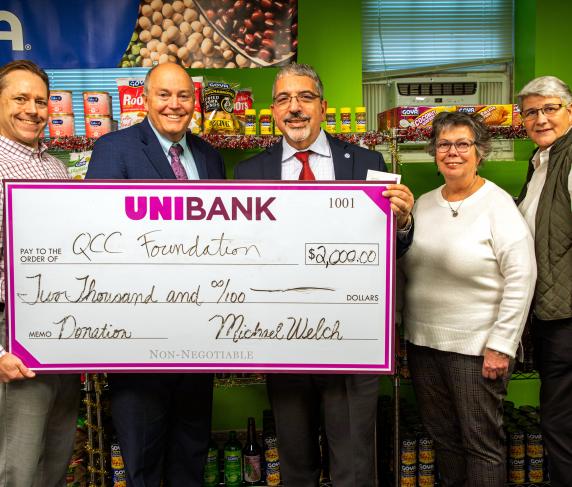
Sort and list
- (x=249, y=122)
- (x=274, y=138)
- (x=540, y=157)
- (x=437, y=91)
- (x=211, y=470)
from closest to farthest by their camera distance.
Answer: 1. (x=540, y=157)
2. (x=274, y=138)
3. (x=249, y=122)
4. (x=211, y=470)
5. (x=437, y=91)

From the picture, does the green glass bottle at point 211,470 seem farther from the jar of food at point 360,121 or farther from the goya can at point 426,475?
the jar of food at point 360,121

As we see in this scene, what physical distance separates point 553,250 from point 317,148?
1.02m

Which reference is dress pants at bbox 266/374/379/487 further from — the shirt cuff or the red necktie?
the red necktie

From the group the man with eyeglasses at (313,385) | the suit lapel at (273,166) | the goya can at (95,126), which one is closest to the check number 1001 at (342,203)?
the man with eyeglasses at (313,385)

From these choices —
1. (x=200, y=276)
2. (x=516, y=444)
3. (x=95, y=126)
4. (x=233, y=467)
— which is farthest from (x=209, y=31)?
(x=516, y=444)

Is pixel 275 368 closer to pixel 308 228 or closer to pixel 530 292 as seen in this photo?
pixel 308 228

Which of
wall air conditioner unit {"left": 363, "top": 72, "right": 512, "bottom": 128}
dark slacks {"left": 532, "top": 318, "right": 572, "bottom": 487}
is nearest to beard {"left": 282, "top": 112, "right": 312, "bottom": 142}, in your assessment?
dark slacks {"left": 532, "top": 318, "right": 572, "bottom": 487}

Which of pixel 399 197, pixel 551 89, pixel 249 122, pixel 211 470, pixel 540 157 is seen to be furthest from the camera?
pixel 211 470

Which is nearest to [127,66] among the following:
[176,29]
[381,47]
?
[176,29]

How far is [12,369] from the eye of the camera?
6.23ft

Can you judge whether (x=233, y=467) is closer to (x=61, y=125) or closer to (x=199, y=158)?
(x=199, y=158)

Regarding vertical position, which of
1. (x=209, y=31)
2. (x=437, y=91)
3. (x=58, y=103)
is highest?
(x=209, y=31)

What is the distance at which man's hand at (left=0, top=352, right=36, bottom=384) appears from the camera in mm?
1894

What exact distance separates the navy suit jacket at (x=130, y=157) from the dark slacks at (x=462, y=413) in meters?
1.30
